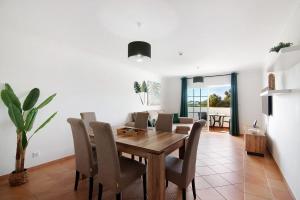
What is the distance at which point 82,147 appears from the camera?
1.99 m

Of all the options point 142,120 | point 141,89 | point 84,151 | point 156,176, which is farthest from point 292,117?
point 141,89

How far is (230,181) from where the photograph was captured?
242cm

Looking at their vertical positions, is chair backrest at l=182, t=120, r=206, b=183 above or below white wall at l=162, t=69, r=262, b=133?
below

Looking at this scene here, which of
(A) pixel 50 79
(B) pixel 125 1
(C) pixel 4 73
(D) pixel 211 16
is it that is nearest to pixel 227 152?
(D) pixel 211 16

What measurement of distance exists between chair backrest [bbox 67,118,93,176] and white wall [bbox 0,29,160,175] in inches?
54.5

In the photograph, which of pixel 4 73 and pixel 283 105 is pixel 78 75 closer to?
pixel 4 73

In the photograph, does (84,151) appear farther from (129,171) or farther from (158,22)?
(158,22)

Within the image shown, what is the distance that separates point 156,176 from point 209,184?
1178mm

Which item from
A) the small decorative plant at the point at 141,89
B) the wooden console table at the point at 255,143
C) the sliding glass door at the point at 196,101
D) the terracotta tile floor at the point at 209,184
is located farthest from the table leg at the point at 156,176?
the sliding glass door at the point at 196,101

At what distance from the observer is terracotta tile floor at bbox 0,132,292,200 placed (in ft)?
6.75

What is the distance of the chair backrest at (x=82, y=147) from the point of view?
191 centimetres

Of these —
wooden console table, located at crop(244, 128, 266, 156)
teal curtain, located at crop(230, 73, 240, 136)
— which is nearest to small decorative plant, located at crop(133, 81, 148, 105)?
teal curtain, located at crop(230, 73, 240, 136)

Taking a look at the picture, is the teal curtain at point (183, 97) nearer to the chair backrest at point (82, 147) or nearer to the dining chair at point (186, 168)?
the dining chair at point (186, 168)

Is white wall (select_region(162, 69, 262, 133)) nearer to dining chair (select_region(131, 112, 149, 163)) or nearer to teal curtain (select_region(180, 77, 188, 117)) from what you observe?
teal curtain (select_region(180, 77, 188, 117))
